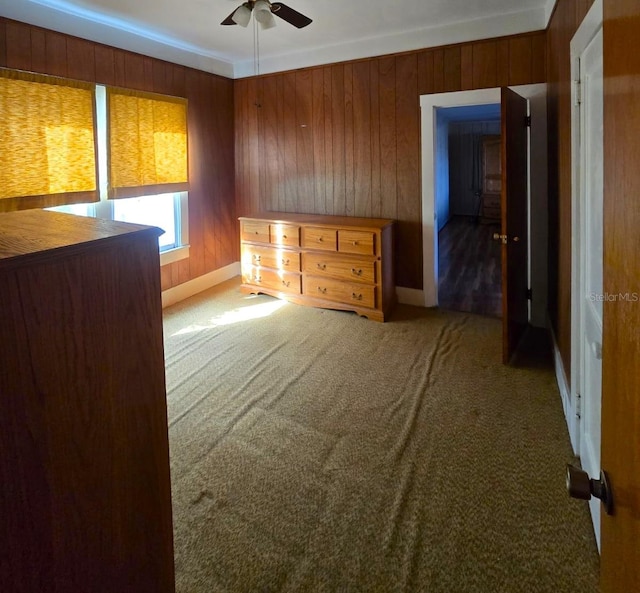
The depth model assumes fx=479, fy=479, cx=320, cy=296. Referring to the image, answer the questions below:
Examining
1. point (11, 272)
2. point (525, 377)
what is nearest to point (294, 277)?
point (525, 377)

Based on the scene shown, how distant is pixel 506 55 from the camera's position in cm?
395

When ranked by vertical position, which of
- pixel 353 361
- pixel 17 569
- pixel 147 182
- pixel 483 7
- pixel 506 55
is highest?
pixel 483 7

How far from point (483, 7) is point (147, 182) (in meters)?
3.20

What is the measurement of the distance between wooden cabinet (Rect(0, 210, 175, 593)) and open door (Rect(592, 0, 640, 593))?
0.92 m

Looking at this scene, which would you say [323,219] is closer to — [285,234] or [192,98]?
[285,234]

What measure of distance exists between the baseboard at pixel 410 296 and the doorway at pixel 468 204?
226 mm

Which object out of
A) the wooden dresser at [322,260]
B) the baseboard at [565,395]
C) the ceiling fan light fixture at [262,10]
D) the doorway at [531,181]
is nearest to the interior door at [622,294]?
the baseboard at [565,395]

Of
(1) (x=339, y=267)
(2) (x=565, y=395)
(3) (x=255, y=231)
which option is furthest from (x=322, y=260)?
(2) (x=565, y=395)

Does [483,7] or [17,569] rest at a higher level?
[483,7]

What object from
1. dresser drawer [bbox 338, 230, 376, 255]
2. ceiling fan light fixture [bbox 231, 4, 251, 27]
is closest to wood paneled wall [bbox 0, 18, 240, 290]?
ceiling fan light fixture [bbox 231, 4, 251, 27]

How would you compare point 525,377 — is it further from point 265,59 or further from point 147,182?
point 265,59

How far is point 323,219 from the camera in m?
4.81

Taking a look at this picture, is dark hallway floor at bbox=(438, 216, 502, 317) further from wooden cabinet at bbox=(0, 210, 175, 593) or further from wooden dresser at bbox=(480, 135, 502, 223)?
wooden cabinet at bbox=(0, 210, 175, 593)

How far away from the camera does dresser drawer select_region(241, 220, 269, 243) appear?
4.91m
